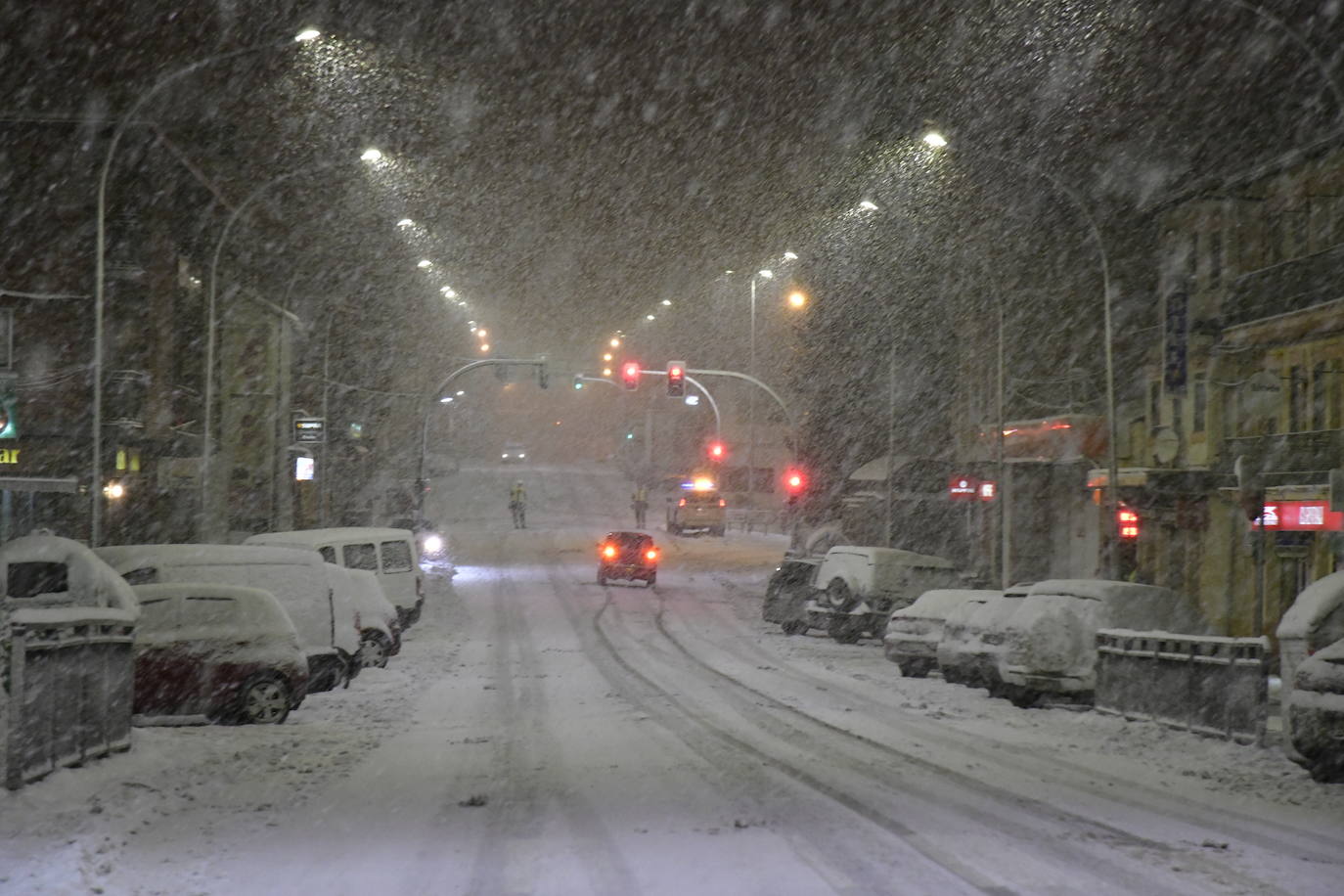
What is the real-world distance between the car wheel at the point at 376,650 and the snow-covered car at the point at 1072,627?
8799 millimetres

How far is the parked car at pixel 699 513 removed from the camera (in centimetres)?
6431

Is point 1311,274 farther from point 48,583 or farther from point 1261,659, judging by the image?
point 48,583

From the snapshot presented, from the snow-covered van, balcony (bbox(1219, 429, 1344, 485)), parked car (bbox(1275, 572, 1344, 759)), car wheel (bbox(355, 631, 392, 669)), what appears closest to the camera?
parked car (bbox(1275, 572, 1344, 759))

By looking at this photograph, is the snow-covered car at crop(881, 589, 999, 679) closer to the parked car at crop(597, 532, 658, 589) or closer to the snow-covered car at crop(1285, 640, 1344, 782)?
the snow-covered car at crop(1285, 640, 1344, 782)

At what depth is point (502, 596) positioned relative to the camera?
35594 millimetres

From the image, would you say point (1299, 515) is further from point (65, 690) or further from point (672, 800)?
point (65, 690)

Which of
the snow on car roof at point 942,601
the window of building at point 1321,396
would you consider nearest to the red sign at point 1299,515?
the window of building at point 1321,396

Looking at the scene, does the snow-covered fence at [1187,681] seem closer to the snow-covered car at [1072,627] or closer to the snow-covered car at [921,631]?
the snow-covered car at [1072,627]

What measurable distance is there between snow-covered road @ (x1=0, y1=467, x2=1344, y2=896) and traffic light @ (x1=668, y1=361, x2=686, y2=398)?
22.7m

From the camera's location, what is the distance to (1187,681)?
578 inches

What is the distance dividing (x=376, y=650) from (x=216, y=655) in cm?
604

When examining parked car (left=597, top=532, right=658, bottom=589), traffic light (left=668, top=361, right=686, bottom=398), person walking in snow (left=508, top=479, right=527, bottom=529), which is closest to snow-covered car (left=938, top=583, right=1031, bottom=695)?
parked car (left=597, top=532, right=658, bottom=589)

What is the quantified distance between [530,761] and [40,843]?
461 centimetres

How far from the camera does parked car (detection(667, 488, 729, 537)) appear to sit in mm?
64312
